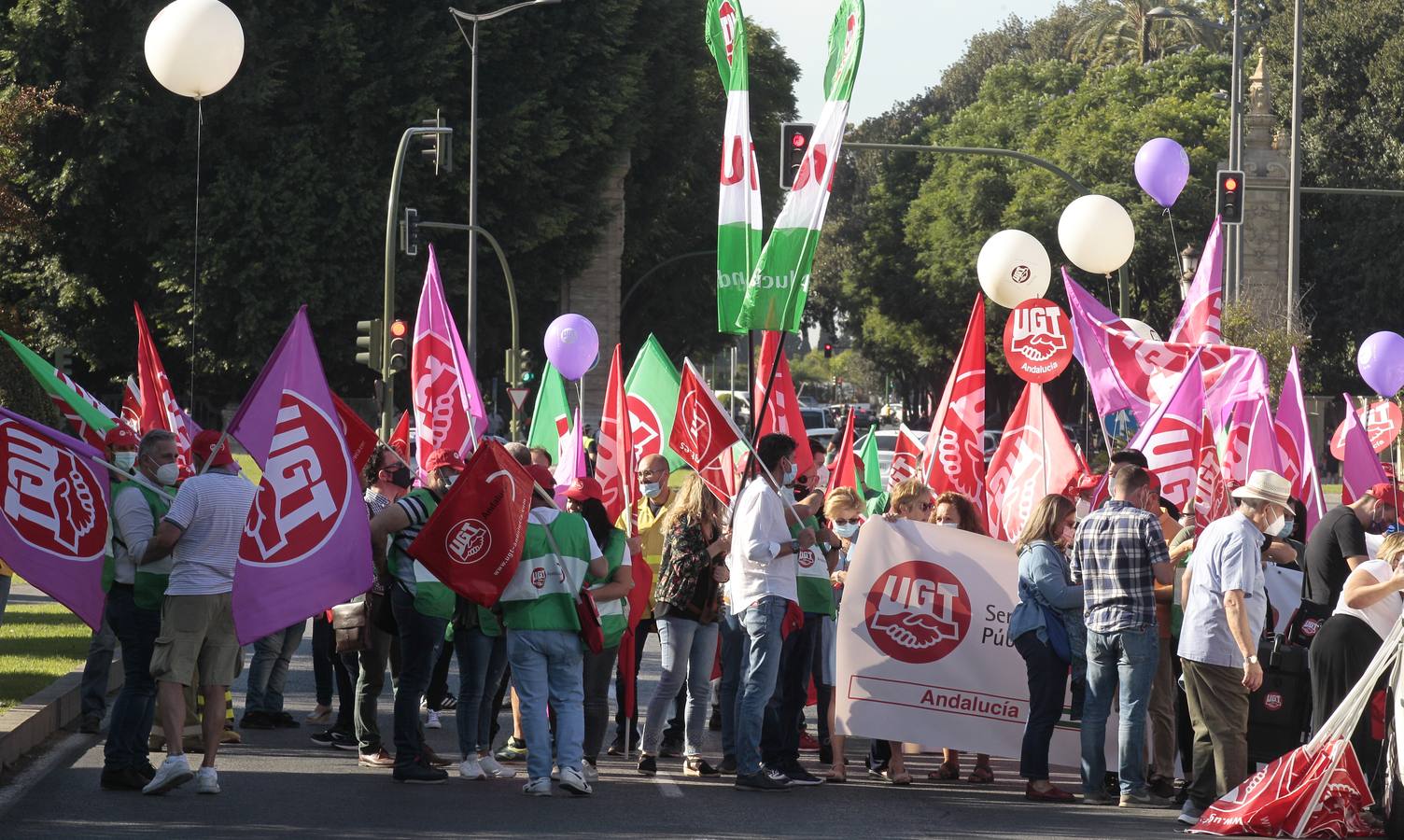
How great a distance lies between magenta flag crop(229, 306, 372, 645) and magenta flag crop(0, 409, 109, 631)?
78 centimetres

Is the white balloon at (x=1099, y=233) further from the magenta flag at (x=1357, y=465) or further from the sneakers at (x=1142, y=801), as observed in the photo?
the sneakers at (x=1142, y=801)

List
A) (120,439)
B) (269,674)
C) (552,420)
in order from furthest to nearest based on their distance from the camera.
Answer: (552,420), (269,674), (120,439)

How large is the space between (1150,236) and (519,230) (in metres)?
20.4

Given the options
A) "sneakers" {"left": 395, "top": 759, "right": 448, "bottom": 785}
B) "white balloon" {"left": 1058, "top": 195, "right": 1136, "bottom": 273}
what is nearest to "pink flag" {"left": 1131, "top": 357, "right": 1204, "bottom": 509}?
"sneakers" {"left": 395, "top": 759, "right": 448, "bottom": 785}

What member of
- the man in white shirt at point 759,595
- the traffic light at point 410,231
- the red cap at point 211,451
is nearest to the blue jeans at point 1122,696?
the man in white shirt at point 759,595

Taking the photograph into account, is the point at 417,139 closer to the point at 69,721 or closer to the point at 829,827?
the point at 69,721

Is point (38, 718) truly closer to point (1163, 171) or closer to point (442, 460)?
point (442, 460)

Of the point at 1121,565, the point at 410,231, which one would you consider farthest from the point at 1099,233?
the point at 410,231

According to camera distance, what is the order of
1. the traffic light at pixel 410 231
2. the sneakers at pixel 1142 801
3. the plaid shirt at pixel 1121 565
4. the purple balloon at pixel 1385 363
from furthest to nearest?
1. the traffic light at pixel 410 231
2. the purple balloon at pixel 1385 363
3. the sneakers at pixel 1142 801
4. the plaid shirt at pixel 1121 565

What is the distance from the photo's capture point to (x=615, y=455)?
12.4m

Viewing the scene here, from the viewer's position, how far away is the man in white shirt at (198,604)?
8.73 meters

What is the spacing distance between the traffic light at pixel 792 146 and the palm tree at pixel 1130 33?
43.3 m

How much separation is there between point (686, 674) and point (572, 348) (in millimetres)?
10193

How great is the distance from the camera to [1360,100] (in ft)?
171
